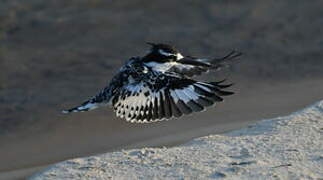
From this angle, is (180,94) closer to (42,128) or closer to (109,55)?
(42,128)

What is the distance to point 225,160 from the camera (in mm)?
5488

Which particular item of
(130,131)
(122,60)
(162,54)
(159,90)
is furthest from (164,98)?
(122,60)

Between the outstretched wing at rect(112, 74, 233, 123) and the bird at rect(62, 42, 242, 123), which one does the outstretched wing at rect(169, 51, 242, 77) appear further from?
the outstretched wing at rect(112, 74, 233, 123)

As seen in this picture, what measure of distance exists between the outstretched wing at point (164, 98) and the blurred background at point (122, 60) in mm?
1335

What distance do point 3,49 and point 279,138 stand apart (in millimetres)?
4222

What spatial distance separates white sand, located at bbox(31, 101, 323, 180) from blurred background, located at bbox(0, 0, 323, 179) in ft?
4.50

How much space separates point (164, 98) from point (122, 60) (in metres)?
3.21

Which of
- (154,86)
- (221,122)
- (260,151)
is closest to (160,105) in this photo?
(154,86)

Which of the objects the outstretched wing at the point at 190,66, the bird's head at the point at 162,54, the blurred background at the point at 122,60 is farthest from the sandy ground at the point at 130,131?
the bird's head at the point at 162,54

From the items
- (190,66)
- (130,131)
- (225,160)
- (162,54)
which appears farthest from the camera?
(130,131)

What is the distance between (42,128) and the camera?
25.3 feet

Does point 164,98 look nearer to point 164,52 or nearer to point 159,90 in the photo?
point 159,90

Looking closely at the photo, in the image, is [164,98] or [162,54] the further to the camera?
[162,54]

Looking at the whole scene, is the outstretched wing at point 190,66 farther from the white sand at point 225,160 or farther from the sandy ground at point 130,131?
the sandy ground at point 130,131
